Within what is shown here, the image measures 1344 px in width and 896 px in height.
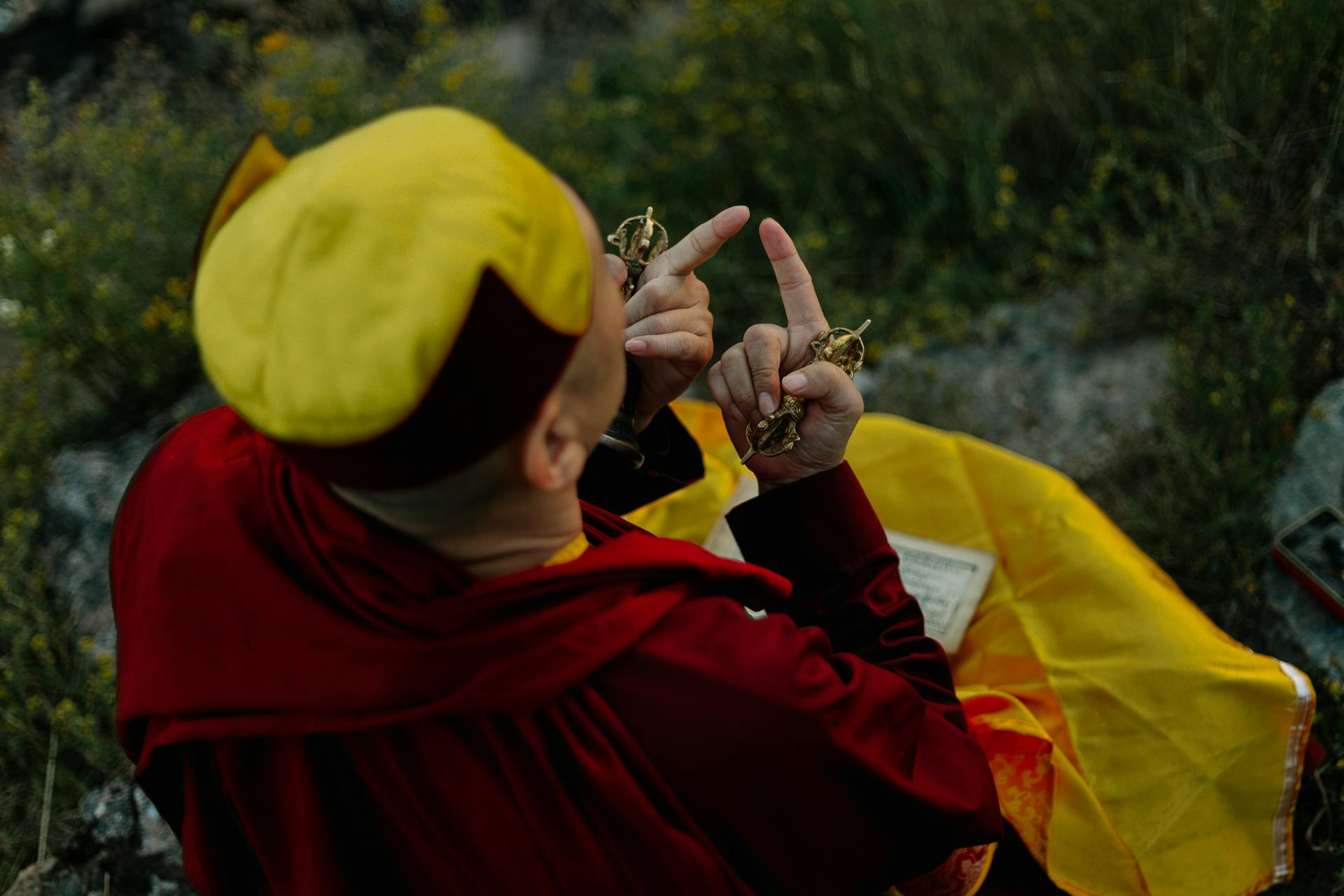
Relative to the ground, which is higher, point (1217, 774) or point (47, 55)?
point (47, 55)

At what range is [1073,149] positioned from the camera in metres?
3.87

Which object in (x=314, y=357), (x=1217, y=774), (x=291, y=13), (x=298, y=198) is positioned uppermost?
(x=298, y=198)

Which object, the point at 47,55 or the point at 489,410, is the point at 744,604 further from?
the point at 47,55

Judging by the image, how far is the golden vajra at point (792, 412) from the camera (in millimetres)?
1509

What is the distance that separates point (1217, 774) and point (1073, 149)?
8.87 feet

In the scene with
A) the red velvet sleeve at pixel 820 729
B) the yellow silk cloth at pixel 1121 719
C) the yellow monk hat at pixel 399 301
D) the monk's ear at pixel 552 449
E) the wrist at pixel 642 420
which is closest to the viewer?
the yellow monk hat at pixel 399 301

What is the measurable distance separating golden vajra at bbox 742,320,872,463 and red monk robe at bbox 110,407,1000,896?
0.80 ft

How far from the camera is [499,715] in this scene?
1207 mm

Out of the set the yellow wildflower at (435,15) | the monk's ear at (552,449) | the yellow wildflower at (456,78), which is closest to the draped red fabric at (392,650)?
the monk's ear at (552,449)

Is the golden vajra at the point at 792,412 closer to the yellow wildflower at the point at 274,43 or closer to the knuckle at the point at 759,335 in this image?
the knuckle at the point at 759,335

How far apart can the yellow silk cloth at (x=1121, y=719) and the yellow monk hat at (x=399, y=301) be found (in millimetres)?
1321

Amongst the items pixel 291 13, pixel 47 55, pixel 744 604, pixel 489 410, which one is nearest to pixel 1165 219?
pixel 744 604

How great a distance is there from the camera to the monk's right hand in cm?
148

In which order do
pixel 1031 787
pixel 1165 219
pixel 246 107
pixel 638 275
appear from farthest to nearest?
pixel 246 107 → pixel 1165 219 → pixel 1031 787 → pixel 638 275
